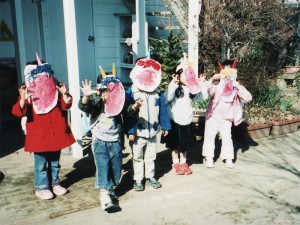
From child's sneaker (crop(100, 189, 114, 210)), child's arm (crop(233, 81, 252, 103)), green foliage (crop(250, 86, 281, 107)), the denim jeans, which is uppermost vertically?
child's arm (crop(233, 81, 252, 103))

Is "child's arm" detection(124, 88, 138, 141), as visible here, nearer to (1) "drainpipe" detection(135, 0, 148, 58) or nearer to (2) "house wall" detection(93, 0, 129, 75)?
(1) "drainpipe" detection(135, 0, 148, 58)

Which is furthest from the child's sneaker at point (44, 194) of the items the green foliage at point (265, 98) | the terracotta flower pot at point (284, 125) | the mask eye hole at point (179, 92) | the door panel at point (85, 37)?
the door panel at point (85, 37)

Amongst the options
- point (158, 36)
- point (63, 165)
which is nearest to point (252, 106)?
point (158, 36)

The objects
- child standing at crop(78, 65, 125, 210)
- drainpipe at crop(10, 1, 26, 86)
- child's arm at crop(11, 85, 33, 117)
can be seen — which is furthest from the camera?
drainpipe at crop(10, 1, 26, 86)

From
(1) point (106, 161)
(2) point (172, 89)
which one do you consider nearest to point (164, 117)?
(2) point (172, 89)

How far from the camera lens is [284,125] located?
6.93 m

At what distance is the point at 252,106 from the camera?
7.33 metres

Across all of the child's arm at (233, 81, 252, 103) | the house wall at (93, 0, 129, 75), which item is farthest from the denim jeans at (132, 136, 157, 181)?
the house wall at (93, 0, 129, 75)

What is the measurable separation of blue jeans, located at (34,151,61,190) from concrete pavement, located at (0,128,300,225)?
0.20m

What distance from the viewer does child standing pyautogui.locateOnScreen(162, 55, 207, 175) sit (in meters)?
4.71

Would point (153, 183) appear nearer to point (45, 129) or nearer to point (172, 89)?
point (172, 89)

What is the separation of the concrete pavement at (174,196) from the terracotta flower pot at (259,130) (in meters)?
0.83

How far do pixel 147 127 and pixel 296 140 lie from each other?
362cm

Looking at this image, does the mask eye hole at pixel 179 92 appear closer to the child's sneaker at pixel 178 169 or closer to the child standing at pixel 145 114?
the child standing at pixel 145 114
